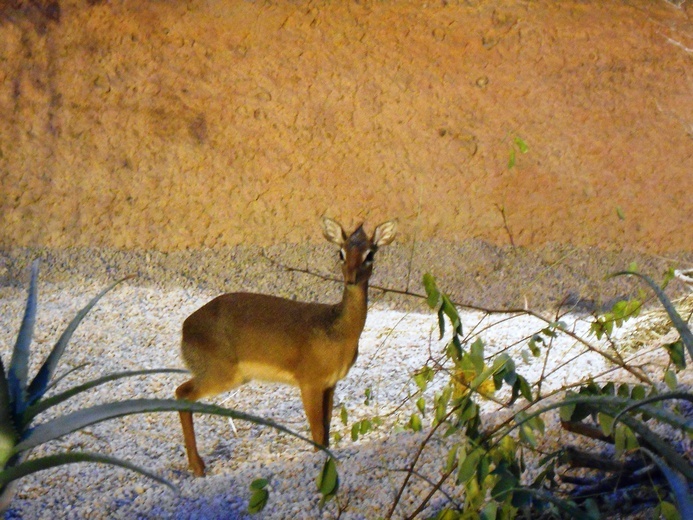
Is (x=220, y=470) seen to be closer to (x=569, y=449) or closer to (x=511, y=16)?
(x=569, y=449)

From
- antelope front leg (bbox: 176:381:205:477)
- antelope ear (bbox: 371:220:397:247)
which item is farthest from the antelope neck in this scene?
antelope front leg (bbox: 176:381:205:477)

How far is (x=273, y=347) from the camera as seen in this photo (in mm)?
2938

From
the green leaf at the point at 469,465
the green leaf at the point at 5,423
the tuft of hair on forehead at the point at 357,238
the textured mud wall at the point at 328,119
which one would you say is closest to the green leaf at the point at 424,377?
the green leaf at the point at 469,465

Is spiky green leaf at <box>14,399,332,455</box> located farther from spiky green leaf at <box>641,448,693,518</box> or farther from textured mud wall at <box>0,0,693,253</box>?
textured mud wall at <box>0,0,693,253</box>

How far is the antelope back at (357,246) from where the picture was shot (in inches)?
103

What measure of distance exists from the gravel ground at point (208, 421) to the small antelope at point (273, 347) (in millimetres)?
196

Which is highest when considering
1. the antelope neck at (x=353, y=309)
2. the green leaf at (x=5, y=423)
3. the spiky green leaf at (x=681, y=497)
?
the antelope neck at (x=353, y=309)

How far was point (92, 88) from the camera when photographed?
16.6 ft

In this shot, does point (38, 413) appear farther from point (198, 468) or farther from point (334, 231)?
point (198, 468)

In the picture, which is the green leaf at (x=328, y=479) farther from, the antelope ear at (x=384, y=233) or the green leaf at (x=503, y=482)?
the antelope ear at (x=384, y=233)

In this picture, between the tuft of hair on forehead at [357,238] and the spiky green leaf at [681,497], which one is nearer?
the spiky green leaf at [681,497]

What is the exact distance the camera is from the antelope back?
103 inches

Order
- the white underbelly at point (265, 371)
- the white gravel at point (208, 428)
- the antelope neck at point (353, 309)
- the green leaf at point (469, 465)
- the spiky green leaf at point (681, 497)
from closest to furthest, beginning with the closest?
the spiky green leaf at point (681, 497) → the green leaf at point (469, 465) → the white gravel at point (208, 428) → the antelope neck at point (353, 309) → the white underbelly at point (265, 371)

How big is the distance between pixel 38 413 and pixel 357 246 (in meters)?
1.49
